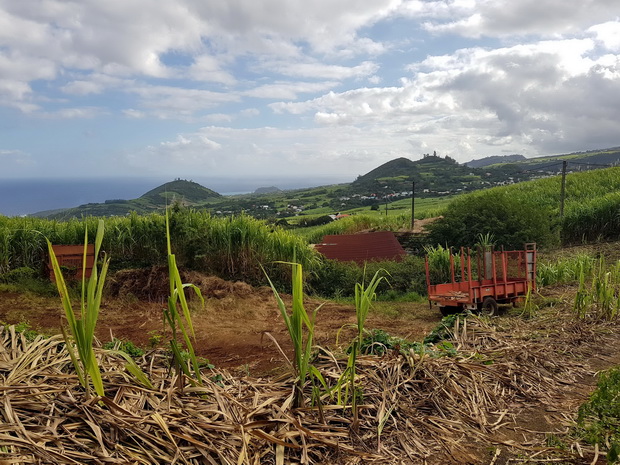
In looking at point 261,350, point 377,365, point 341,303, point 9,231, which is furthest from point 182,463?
point 9,231

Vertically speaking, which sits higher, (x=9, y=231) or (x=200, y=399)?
(x=9, y=231)

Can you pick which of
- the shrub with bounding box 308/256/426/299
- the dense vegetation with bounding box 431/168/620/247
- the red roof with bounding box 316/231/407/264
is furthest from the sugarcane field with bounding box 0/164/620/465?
the dense vegetation with bounding box 431/168/620/247

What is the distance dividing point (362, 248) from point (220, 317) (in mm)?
6974

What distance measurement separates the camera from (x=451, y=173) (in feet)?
261

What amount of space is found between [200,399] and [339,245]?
39.8ft

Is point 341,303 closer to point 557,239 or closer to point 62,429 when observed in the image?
point 62,429

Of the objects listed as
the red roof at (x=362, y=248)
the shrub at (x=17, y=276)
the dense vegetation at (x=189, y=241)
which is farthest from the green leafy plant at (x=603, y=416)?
the red roof at (x=362, y=248)

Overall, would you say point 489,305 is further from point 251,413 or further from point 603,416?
point 251,413

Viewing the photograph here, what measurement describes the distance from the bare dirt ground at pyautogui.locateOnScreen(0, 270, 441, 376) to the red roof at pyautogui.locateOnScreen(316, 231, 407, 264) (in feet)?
12.7

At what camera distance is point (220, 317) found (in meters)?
8.23

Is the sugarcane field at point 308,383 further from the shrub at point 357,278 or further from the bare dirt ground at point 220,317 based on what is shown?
the shrub at point 357,278

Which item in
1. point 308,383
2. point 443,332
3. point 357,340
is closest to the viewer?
point 357,340

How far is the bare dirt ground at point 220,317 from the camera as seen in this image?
572 cm

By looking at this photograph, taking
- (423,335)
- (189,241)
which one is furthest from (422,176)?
(423,335)
